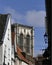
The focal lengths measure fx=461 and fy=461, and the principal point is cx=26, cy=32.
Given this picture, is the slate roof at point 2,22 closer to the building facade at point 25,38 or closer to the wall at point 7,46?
the wall at point 7,46

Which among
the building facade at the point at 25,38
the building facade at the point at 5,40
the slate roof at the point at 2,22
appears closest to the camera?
the building facade at the point at 5,40

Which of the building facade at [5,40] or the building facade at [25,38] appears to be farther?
A: the building facade at [25,38]

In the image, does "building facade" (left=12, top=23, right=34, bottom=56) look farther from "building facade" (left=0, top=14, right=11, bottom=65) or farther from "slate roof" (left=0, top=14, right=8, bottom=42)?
"building facade" (left=0, top=14, right=11, bottom=65)

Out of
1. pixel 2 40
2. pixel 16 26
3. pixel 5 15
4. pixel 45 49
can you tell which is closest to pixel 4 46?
pixel 2 40

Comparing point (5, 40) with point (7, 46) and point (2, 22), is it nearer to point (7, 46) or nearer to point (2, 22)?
point (7, 46)

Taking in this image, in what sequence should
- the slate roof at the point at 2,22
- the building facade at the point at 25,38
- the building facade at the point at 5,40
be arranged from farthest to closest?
the building facade at the point at 25,38 < the slate roof at the point at 2,22 < the building facade at the point at 5,40

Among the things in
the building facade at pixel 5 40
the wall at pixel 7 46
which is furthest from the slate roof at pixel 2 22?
the wall at pixel 7 46

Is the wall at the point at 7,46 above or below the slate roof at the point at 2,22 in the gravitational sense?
below

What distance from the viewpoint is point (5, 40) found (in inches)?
2468

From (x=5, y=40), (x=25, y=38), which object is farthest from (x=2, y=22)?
(x=25, y=38)

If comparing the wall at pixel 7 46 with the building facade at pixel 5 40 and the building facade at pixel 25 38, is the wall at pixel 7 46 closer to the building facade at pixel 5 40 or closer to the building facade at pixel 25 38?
the building facade at pixel 5 40

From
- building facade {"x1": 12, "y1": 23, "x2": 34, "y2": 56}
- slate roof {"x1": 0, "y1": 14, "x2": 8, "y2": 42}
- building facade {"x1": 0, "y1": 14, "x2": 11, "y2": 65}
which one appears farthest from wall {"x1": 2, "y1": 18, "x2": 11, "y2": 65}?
building facade {"x1": 12, "y1": 23, "x2": 34, "y2": 56}

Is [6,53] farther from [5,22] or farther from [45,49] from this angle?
[45,49]

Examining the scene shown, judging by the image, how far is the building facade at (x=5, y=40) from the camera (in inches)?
2384
